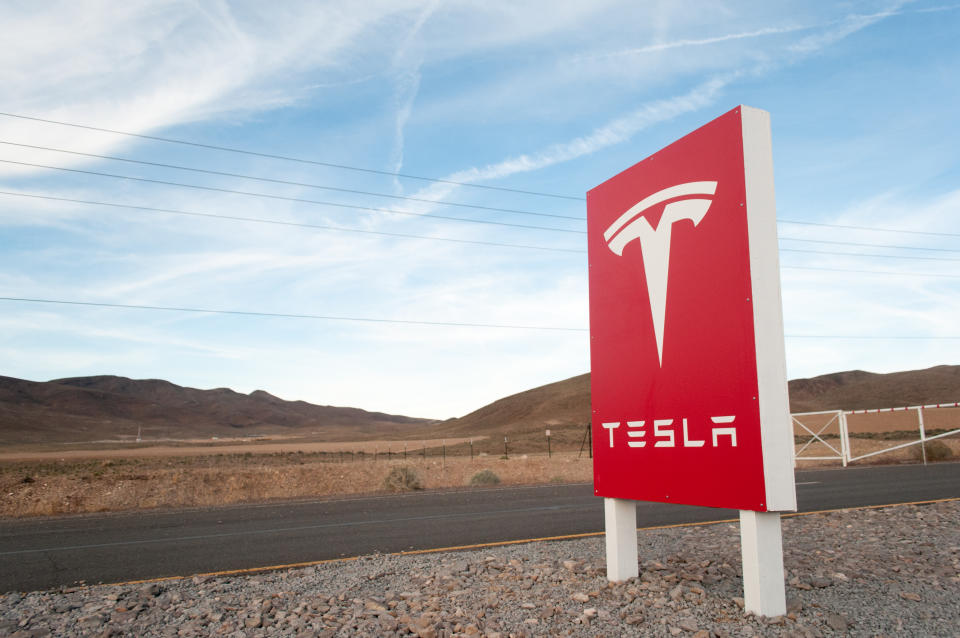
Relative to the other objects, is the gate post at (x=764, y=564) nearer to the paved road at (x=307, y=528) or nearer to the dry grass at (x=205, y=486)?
the paved road at (x=307, y=528)

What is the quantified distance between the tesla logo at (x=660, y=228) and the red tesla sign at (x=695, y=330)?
10mm

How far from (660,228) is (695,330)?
3.18ft

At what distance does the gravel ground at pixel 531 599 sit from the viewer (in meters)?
4.88

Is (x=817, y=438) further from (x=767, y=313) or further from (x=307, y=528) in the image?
(x=767, y=313)

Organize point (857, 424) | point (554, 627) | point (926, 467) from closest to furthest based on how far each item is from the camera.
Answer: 1. point (554, 627)
2. point (926, 467)
3. point (857, 424)

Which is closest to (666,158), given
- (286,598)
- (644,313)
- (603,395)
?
(644,313)

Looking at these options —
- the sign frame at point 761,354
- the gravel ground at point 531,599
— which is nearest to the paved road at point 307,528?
the gravel ground at point 531,599

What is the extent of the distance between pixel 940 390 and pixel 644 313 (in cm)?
12602

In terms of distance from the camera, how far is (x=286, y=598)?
19.4 feet

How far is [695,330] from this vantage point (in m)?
5.41

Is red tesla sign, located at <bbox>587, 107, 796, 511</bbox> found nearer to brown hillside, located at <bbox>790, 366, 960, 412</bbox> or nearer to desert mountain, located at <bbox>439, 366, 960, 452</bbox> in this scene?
desert mountain, located at <bbox>439, 366, 960, 452</bbox>

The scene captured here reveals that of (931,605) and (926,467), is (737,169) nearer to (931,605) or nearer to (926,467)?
(931,605)

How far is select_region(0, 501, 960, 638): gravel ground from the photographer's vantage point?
16.0 ft

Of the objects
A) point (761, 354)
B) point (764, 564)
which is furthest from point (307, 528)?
point (761, 354)
